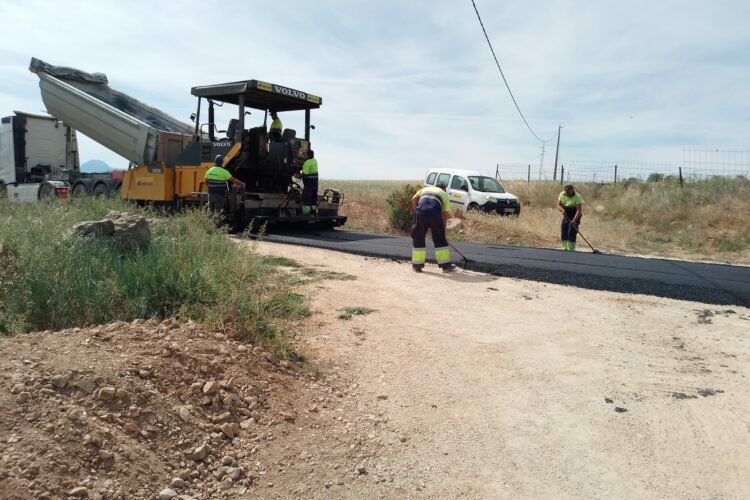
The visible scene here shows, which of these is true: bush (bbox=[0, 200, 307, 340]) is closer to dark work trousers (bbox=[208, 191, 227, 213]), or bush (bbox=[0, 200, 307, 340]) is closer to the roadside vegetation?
the roadside vegetation

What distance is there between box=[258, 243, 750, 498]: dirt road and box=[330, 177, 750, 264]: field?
7391mm

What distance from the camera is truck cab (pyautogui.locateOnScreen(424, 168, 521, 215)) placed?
15.9m

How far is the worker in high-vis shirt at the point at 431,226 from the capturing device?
25.7ft

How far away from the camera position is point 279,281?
18.0ft

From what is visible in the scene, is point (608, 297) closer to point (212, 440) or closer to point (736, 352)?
point (736, 352)

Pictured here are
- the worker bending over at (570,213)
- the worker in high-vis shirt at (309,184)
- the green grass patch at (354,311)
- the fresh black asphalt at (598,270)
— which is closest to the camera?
the green grass patch at (354,311)

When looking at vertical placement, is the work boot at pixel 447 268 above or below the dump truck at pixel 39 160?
below

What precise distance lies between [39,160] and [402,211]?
1059cm

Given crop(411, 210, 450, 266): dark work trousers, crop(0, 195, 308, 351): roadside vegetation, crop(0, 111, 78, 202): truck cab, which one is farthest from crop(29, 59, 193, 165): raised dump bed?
crop(0, 195, 308, 351): roadside vegetation

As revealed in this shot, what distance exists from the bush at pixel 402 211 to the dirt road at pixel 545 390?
8205mm

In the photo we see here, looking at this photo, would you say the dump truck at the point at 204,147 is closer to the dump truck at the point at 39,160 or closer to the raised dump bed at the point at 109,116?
the raised dump bed at the point at 109,116

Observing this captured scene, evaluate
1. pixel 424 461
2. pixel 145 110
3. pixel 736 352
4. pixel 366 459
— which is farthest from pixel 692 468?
pixel 145 110

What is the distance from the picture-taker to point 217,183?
A: 424 inches

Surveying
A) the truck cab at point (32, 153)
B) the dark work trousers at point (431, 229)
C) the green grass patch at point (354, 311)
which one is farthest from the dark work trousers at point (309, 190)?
the truck cab at point (32, 153)
